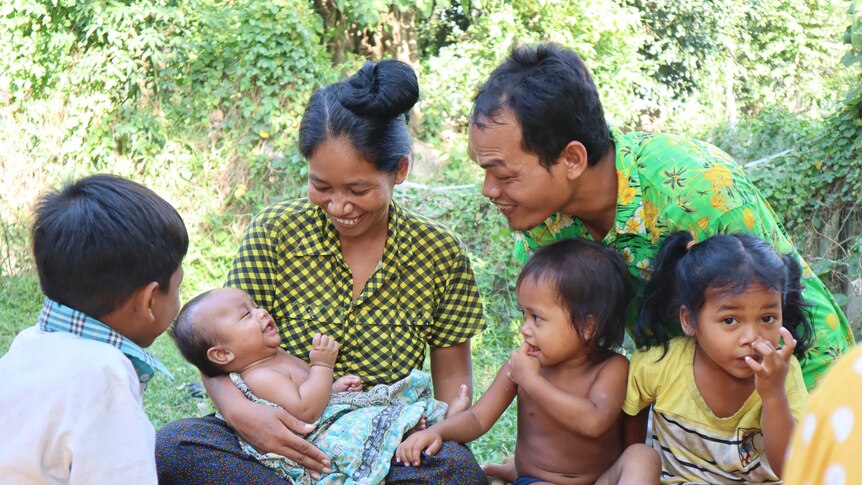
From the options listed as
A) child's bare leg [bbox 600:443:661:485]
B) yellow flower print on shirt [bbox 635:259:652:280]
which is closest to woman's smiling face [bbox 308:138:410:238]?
yellow flower print on shirt [bbox 635:259:652:280]

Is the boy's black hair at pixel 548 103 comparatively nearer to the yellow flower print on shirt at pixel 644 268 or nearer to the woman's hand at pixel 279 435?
the yellow flower print on shirt at pixel 644 268

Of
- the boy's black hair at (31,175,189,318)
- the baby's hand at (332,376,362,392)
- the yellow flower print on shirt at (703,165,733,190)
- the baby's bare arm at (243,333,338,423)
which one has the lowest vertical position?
the baby's hand at (332,376,362,392)

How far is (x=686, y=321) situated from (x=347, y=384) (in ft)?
3.49

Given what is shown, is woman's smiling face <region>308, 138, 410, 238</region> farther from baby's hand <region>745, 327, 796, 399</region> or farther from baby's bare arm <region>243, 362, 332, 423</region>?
baby's hand <region>745, 327, 796, 399</region>

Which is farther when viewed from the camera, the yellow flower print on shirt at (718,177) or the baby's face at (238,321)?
the baby's face at (238,321)

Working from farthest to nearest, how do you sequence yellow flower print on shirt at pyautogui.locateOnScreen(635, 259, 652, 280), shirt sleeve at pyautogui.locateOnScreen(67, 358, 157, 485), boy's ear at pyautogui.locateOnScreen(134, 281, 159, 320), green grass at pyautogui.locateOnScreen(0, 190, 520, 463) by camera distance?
green grass at pyautogui.locateOnScreen(0, 190, 520, 463) → yellow flower print on shirt at pyautogui.locateOnScreen(635, 259, 652, 280) → boy's ear at pyautogui.locateOnScreen(134, 281, 159, 320) → shirt sleeve at pyautogui.locateOnScreen(67, 358, 157, 485)

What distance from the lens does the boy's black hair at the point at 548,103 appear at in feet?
8.68

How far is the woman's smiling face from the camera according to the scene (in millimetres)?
2744

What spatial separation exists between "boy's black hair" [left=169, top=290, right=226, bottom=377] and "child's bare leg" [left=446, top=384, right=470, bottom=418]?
2.42 feet

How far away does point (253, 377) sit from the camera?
9.03 ft

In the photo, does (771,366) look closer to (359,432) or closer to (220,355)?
(359,432)

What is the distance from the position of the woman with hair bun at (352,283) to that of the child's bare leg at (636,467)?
1.30ft

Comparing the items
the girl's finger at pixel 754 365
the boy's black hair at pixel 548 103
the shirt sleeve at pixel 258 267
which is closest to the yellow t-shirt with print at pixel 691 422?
the girl's finger at pixel 754 365

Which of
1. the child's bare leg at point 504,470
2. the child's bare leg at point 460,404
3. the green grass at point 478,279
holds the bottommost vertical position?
the green grass at point 478,279
